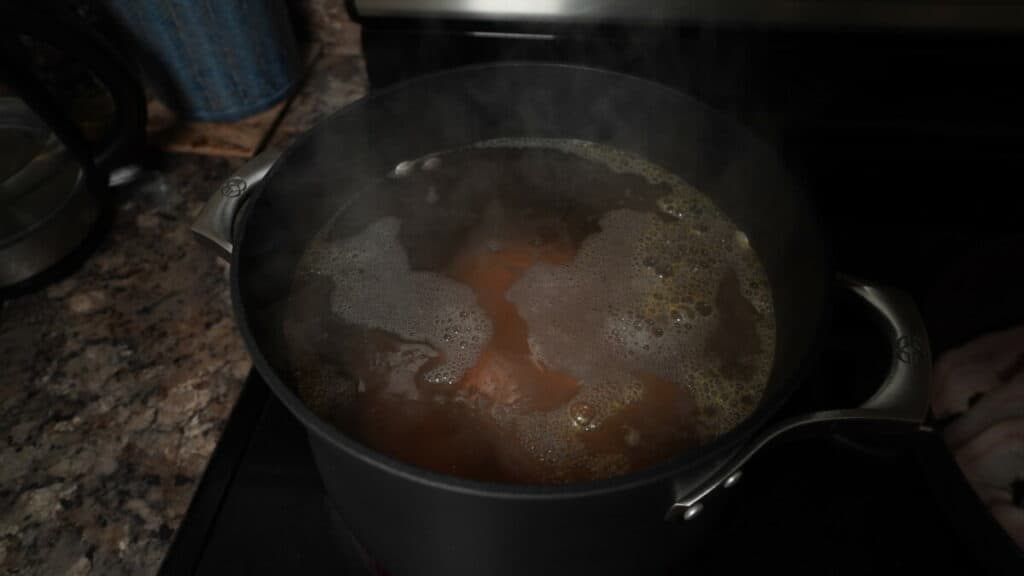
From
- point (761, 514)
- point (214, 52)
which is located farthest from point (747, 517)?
point (214, 52)

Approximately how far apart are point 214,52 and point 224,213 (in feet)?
1.56

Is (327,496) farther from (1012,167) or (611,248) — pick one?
(1012,167)

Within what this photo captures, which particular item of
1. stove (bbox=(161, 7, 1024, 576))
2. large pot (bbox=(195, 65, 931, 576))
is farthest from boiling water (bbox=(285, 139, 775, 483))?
stove (bbox=(161, 7, 1024, 576))

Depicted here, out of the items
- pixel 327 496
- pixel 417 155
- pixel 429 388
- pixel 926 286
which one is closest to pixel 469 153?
pixel 417 155

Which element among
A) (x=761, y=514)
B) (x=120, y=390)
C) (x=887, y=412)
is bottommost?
(x=761, y=514)

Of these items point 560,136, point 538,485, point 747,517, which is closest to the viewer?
point 538,485

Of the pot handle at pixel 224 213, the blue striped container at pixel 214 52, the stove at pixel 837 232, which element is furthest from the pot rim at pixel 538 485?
the blue striped container at pixel 214 52

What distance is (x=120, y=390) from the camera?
0.86m

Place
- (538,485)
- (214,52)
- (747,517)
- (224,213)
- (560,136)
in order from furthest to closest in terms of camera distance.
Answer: (214,52), (560,136), (747,517), (224,213), (538,485)

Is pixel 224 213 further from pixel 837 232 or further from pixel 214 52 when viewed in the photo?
pixel 837 232

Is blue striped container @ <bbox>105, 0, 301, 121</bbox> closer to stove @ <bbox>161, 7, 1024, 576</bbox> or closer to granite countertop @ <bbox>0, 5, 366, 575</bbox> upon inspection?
granite countertop @ <bbox>0, 5, 366, 575</bbox>

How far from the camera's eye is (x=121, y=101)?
0.94m

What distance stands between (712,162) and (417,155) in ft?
1.17

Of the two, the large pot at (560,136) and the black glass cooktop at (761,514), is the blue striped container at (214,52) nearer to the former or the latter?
the large pot at (560,136)
